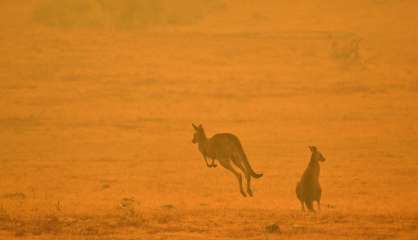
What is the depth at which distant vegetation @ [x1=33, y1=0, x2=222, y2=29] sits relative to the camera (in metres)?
31.2

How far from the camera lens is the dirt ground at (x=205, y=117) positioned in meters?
11.6

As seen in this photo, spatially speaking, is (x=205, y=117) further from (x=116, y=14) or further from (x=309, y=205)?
(x=116, y=14)

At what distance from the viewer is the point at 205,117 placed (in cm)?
2192

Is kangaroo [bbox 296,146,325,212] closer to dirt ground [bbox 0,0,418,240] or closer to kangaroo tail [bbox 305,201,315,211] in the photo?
kangaroo tail [bbox 305,201,315,211]

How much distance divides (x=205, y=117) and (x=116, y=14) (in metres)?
11.1

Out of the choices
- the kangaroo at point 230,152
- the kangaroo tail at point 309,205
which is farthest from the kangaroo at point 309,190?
the kangaroo at point 230,152

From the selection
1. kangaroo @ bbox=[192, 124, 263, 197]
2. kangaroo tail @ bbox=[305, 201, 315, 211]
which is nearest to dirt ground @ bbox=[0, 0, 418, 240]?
kangaroo tail @ bbox=[305, 201, 315, 211]

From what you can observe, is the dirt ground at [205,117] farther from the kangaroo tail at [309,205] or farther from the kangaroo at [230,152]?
the kangaroo at [230,152]

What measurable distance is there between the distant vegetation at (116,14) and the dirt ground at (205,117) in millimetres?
93

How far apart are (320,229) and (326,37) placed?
1850cm

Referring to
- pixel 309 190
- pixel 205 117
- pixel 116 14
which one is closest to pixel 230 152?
pixel 309 190

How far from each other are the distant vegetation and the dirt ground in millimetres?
93

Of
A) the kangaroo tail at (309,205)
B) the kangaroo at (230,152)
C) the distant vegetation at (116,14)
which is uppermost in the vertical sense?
the distant vegetation at (116,14)

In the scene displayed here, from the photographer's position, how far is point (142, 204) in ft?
44.9
